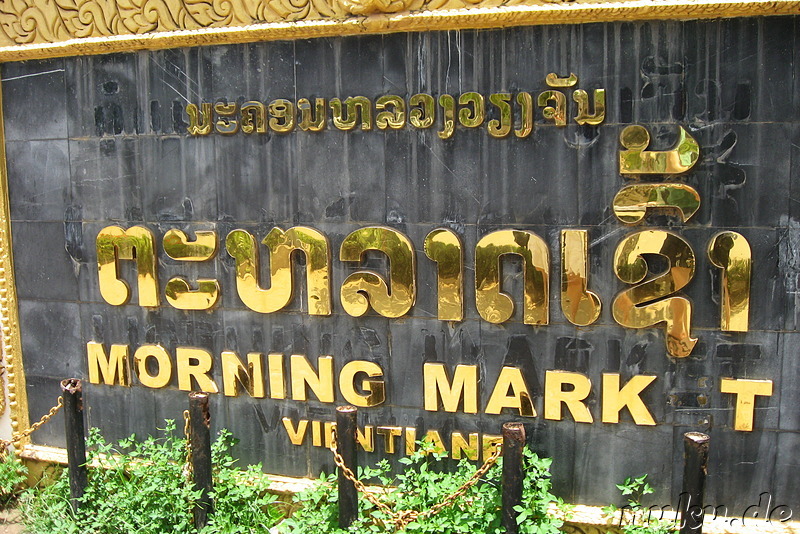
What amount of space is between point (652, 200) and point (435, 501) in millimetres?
2101

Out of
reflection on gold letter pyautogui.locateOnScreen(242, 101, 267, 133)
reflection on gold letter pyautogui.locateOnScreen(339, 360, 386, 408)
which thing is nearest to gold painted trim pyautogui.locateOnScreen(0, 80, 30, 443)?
reflection on gold letter pyautogui.locateOnScreen(242, 101, 267, 133)

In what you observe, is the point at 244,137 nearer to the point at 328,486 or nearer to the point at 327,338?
the point at 327,338

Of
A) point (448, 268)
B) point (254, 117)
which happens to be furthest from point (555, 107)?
point (254, 117)

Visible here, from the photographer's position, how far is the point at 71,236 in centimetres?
477

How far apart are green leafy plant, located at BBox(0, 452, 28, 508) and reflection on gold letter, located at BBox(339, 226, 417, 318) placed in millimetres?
2796

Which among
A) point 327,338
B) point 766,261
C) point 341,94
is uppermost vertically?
point 341,94

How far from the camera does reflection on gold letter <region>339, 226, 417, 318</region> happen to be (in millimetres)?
4090

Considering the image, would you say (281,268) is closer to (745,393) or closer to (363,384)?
(363,384)

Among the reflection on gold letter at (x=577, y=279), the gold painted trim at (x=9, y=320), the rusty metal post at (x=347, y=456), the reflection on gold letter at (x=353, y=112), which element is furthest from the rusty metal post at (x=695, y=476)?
the gold painted trim at (x=9, y=320)

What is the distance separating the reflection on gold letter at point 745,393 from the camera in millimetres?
3699

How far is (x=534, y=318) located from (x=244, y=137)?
7.05ft

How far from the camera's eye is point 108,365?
15.7 feet

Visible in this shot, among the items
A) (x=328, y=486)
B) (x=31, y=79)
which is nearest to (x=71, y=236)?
(x=31, y=79)

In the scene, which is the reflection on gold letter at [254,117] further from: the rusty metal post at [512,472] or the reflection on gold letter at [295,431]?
the rusty metal post at [512,472]
